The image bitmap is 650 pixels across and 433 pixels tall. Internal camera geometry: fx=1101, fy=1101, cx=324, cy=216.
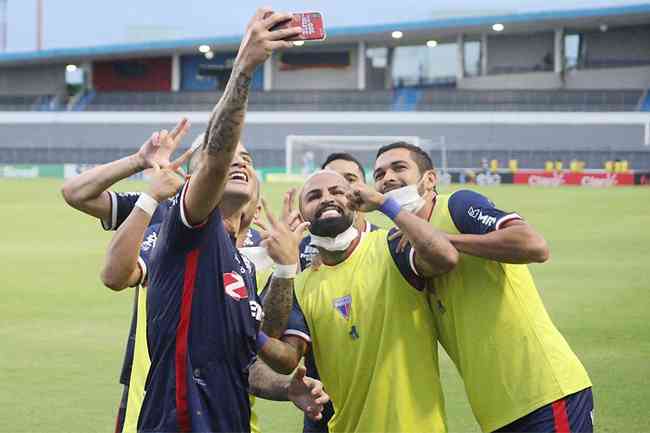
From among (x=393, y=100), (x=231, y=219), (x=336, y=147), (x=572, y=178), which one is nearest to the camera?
(x=231, y=219)

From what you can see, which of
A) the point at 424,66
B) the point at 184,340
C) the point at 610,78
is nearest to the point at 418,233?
the point at 184,340

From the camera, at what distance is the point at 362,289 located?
5.27 meters

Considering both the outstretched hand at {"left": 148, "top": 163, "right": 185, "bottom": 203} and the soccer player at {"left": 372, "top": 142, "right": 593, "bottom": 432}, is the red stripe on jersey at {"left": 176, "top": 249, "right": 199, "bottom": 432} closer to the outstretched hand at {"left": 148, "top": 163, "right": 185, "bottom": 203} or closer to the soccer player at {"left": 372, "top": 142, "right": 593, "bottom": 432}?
the outstretched hand at {"left": 148, "top": 163, "right": 185, "bottom": 203}

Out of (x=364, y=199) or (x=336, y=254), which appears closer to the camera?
(x=364, y=199)

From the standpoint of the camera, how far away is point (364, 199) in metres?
4.95

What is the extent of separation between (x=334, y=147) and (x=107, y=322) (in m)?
51.2

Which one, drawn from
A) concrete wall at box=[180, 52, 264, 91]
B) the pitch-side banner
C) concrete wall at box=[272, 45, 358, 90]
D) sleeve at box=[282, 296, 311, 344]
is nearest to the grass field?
sleeve at box=[282, 296, 311, 344]

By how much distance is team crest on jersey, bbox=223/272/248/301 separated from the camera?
432cm

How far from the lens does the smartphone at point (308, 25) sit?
3.92m

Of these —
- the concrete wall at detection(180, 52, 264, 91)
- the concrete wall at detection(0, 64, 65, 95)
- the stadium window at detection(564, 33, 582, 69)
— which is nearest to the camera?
the stadium window at detection(564, 33, 582, 69)

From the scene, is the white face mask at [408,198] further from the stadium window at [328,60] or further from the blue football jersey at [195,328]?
the stadium window at [328,60]

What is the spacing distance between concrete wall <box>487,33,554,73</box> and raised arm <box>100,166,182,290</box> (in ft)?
224

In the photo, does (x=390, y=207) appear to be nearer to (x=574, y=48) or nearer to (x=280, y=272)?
(x=280, y=272)

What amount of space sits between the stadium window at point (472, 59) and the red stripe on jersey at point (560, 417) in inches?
2724
